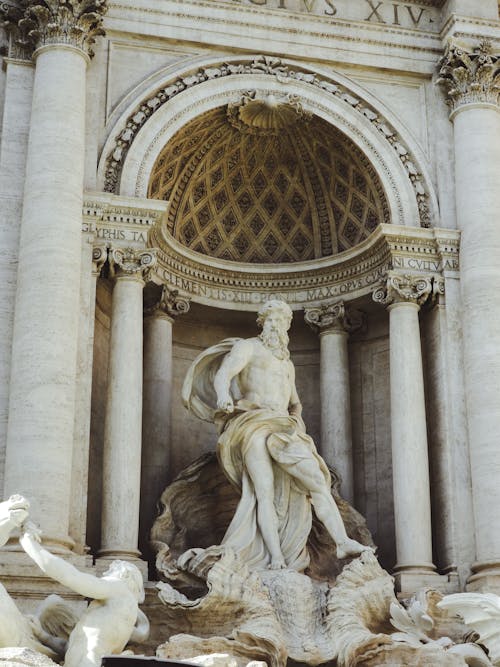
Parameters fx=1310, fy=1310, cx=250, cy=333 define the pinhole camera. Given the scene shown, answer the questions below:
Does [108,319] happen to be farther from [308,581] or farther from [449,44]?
[449,44]

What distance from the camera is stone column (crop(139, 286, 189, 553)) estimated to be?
62.3 feet

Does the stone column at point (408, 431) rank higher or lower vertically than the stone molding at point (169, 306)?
lower

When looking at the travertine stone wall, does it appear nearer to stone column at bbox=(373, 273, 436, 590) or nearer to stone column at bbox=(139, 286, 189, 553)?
stone column at bbox=(373, 273, 436, 590)

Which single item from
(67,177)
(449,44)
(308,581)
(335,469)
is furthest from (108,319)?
(449,44)

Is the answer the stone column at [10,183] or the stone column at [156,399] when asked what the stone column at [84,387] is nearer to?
the stone column at [10,183]

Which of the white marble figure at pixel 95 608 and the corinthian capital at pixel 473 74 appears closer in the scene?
the white marble figure at pixel 95 608

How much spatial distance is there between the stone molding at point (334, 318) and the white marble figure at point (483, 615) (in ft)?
18.3

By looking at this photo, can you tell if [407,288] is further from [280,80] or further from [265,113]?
[280,80]

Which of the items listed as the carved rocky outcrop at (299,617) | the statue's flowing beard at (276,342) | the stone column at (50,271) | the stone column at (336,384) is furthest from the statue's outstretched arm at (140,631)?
the stone column at (336,384)

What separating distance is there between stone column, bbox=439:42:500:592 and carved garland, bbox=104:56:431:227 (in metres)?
0.64

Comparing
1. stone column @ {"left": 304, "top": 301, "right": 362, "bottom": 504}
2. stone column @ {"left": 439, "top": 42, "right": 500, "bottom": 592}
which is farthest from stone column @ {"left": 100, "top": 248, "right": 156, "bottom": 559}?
stone column @ {"left": 439, "top": 42, "right": 500, "bottom": 592}

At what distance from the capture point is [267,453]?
57.3 feet

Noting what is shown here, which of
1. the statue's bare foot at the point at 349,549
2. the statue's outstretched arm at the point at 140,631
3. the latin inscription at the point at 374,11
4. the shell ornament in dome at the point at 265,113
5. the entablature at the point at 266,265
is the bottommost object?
the statue's outstretched arm at the point at 140,631

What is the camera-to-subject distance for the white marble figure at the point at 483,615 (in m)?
16.0
